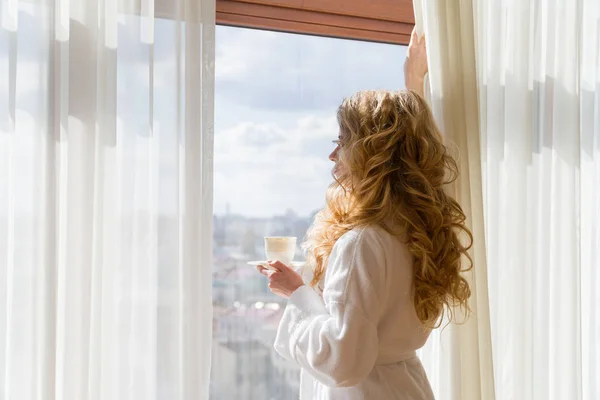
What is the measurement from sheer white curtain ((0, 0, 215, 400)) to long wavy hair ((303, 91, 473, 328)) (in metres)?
0.38

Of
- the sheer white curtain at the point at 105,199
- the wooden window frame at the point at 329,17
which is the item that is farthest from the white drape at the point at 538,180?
the sheer white curtain at the point at 105,199

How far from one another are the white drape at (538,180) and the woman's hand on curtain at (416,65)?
10cm

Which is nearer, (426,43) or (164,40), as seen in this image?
(164,40)

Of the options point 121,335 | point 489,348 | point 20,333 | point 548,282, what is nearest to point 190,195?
point 121,335

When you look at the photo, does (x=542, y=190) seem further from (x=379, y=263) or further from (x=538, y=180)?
(x=379, y=263)

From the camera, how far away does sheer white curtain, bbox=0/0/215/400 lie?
1.57 meters

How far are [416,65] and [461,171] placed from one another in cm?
37

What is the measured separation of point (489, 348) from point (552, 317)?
34 centimetres

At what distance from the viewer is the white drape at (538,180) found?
212 cm

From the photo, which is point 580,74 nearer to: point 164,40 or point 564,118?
point 564,118

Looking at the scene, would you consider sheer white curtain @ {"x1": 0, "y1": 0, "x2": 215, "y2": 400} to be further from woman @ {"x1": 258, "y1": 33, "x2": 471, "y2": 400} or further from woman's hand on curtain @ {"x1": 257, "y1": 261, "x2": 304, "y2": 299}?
woman @ {"x1": 258, "y1": 33, "x2": 471, "y2": 400}

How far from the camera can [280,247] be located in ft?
5.65

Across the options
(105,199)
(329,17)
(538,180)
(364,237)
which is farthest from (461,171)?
(105,199)

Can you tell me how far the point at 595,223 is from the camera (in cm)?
229
